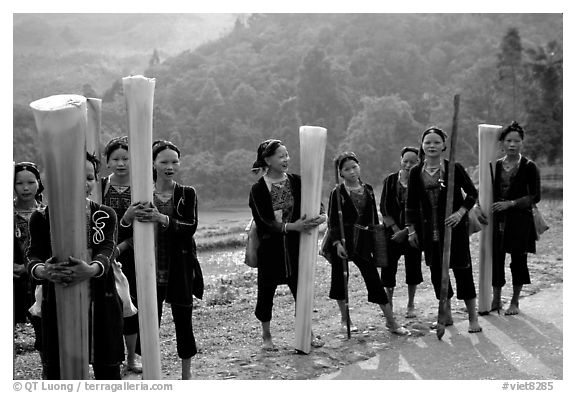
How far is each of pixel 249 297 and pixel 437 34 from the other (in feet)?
253

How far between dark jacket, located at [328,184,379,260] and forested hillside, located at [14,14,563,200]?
84.3 feet

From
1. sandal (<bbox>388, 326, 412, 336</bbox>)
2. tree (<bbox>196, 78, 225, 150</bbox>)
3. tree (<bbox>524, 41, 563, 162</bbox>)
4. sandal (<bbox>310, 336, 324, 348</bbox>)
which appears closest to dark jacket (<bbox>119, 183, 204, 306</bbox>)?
sandal (<bbox>310, 336, 324, 348</bbox>)

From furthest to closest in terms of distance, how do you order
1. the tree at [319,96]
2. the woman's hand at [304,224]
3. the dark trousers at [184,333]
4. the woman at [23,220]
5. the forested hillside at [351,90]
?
the tree at [319,96], the forested hillside at [351,90], the woman's hand at [304,224], the woman at [23,220], the dark trousers at [184,333]

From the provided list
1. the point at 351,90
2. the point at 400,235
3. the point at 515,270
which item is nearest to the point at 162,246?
the point at 400,235

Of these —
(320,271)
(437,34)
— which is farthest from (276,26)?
(320,271)

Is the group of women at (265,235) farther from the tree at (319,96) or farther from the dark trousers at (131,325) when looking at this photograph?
the tree at (319,96)

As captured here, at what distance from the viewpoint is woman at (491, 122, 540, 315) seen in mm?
5866

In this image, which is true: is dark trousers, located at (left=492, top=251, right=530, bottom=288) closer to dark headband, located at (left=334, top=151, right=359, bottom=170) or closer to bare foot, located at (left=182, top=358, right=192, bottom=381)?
dark headband, located at (left=334, top=151, right=359, bottom=170)

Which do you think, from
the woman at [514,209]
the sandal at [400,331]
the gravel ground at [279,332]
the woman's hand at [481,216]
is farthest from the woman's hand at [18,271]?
the woman at [514,209]

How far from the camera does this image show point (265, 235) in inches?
197

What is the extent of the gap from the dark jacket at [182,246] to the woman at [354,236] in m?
1.49

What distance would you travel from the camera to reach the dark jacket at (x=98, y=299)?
11.1 ft

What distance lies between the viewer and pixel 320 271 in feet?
31.3

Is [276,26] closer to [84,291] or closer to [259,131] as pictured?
[259,131]
